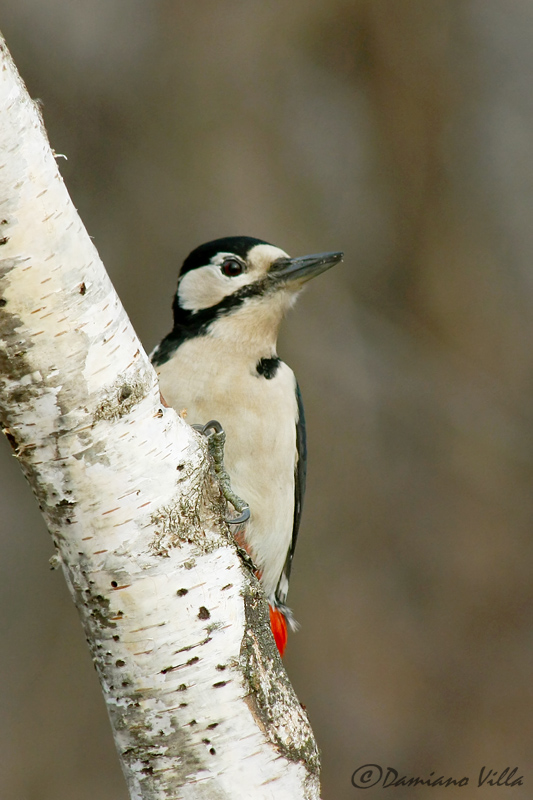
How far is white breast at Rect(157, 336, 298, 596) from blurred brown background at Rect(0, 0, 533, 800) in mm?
1795

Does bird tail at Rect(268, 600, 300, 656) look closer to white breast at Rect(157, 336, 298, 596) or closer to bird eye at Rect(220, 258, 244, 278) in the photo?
white breast at Rect(157, 336, 298, 596)

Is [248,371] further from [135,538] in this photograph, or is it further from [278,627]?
[135,538]

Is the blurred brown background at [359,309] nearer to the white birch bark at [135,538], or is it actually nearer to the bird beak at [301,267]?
the bird beak at [301,267]

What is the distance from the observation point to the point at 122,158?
425cm

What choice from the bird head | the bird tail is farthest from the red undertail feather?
the bird head

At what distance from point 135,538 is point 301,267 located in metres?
1.28

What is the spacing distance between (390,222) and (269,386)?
7.76 ft

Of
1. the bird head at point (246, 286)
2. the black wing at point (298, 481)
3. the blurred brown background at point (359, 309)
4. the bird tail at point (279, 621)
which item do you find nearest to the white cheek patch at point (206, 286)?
the bird head at point (246, 286)

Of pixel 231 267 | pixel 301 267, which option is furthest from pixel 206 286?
pixel 301 267

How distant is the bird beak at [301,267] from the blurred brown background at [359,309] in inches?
69.7

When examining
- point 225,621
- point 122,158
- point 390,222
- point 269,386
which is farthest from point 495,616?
point 225,621

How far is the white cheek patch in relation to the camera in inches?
100

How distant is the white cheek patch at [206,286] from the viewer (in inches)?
100

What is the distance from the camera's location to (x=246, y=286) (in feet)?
8.27
